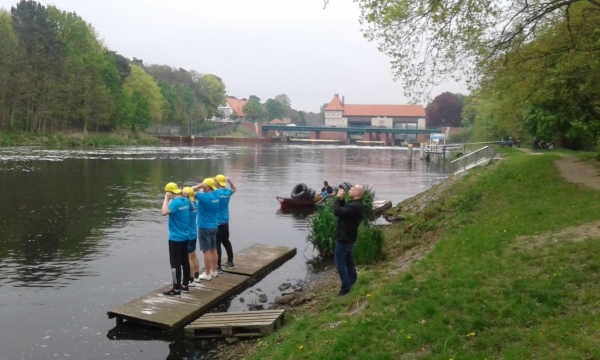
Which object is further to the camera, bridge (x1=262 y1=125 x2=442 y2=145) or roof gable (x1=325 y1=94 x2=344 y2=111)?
roof gable (x1=325 y1=94 x2=344 y2=111)

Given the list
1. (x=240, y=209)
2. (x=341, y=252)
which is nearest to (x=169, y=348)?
(x=341, y=252)

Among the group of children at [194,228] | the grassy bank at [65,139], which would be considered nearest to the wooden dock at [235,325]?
the group of children at [194,228]

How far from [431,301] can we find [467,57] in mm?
9626

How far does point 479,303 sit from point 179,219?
5.29 metres

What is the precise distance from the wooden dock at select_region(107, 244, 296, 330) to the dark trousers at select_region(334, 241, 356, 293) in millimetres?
2465

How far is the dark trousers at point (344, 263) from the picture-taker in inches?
356

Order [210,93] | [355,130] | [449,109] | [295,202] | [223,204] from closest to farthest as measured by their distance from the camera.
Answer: [223,204] < [295,202] < [449,109] < [355,130] < [210,93]

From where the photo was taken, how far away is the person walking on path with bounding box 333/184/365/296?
28.5 feet

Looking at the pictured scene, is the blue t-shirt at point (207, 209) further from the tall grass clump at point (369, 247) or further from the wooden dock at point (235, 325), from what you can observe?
the tall grass clump at point (369, 247)

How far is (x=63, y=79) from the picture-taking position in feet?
226

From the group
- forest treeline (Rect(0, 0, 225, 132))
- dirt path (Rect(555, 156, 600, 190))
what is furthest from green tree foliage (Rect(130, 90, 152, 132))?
dirt path (Rect(555, 156, 600, 190))

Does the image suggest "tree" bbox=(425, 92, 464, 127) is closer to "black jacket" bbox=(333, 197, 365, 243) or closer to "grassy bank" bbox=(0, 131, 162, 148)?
"grassy bank" bbox=(0, 131, 162, 148)

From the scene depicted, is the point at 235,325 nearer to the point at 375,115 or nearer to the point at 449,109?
the point at 449,109

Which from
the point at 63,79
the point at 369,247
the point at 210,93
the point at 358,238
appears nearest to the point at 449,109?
the point at 210,93
